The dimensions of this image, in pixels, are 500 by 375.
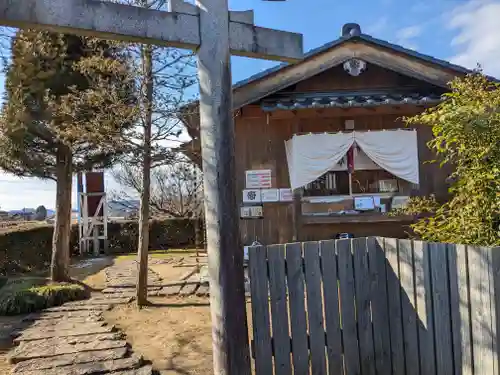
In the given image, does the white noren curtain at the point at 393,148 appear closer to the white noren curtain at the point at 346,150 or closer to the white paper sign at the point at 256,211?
Result: the white noren curtain at the point at 346,150

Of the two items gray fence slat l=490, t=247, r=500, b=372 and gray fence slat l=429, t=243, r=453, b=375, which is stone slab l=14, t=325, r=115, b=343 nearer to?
gray fence slat l=429, t=243, r=453, b=375

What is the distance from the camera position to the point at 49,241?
15.7 m

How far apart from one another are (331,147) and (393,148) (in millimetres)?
1206

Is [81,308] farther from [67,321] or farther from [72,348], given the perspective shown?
[72,348]

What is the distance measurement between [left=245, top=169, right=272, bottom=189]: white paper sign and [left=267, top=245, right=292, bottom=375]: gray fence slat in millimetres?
4976

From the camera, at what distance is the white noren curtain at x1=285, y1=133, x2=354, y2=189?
8.00 m

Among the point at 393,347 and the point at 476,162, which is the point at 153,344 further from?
the point at 476,162

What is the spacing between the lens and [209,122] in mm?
3236

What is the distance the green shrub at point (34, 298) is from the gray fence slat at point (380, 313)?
21.0 ft

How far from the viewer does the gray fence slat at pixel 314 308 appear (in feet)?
11.4

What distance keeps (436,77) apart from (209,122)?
674 cm

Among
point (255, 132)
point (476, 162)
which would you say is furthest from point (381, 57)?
point (476, 162)

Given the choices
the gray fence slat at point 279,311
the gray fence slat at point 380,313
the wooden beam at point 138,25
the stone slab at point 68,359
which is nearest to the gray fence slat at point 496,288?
the gray fence slat at point 380,313

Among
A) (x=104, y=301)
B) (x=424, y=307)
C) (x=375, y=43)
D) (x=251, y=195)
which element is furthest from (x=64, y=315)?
(x=375, y=43)
